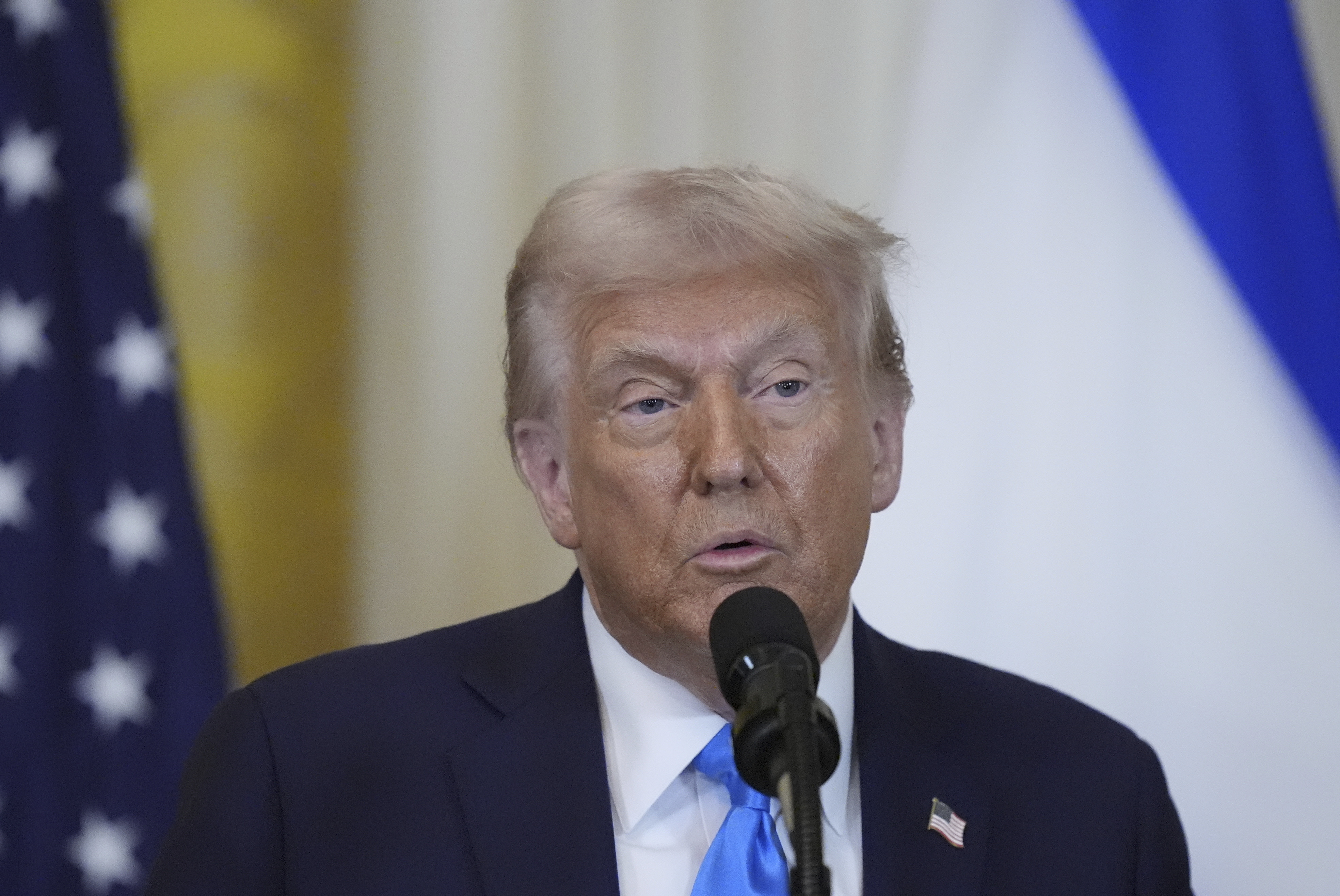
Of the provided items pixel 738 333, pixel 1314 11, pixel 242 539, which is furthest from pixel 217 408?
pixel 1314 11

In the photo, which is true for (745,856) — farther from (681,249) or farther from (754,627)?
(681,249)

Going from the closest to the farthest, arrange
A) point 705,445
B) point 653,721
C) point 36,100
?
point 705,445, point 653,721, point 36,100

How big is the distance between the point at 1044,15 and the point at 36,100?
6.55 ft

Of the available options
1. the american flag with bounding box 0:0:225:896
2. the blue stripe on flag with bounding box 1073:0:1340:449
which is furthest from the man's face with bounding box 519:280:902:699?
the blue stripe on flag with bounding box 1073:0:1340:449

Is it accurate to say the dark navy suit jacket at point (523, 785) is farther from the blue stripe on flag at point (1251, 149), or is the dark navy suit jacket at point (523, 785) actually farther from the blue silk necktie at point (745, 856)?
the blue stripe on flag at point (1251, 149)

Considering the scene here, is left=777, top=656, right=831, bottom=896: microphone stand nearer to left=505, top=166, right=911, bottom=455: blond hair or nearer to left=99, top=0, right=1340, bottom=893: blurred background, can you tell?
left=505, top=166, right=911, bottom=455: blond hair

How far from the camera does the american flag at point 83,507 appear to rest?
105 inches

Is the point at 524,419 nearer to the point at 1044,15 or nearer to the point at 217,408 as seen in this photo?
the point at 217,408

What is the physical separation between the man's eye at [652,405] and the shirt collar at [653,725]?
329mm

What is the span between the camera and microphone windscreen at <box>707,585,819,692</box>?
3.94 ft

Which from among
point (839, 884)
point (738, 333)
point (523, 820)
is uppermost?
point (738, 333)

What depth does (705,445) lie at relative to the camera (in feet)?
5.87

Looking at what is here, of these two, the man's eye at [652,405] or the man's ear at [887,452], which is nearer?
the man's eye at [652,405]

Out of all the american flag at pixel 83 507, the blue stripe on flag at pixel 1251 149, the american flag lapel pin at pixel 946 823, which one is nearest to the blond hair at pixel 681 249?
the american flag lapel pin at pixel 946 823
